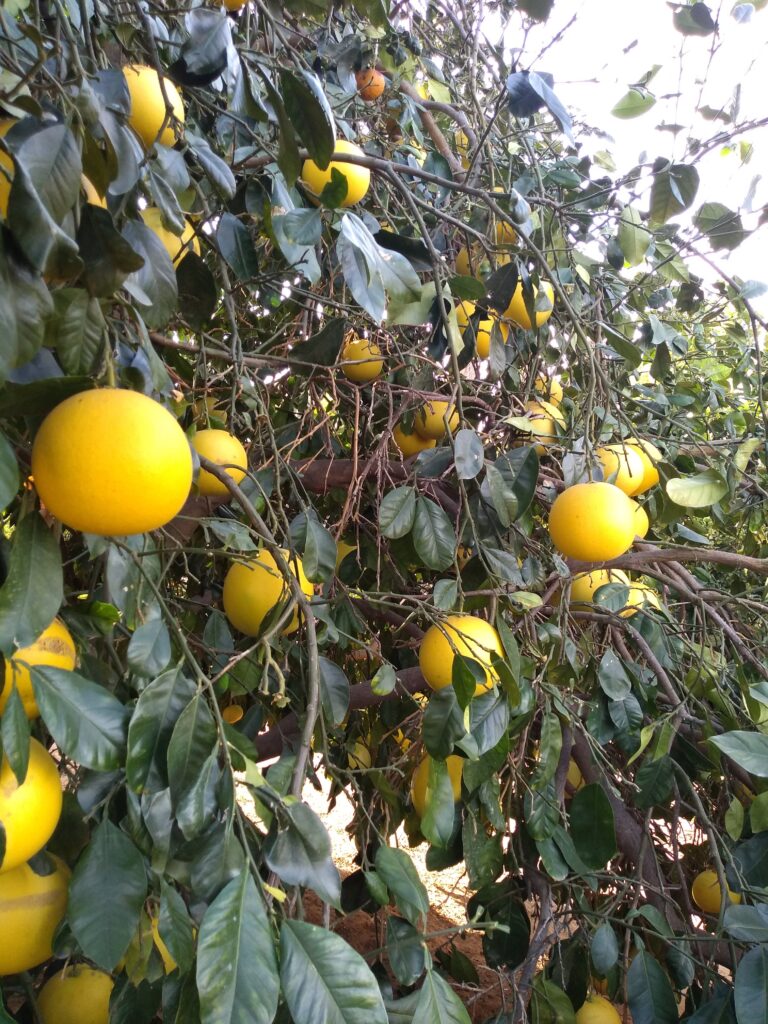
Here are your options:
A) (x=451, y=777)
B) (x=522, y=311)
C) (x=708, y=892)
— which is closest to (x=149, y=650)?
(x=451, y=777)

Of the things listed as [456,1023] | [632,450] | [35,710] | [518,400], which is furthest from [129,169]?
[632,450]

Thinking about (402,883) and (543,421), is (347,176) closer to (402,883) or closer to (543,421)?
(543,421)

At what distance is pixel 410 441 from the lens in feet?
6.07

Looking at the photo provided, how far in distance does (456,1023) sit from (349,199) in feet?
4.06

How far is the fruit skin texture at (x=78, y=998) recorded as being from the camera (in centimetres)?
101

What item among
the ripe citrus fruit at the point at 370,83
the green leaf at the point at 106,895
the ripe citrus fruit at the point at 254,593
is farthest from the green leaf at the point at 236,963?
the ripe citrus fruit at the point at 370,83

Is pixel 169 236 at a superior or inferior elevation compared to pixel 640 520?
superior

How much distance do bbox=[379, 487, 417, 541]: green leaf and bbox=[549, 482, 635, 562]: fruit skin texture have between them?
0.91 ft

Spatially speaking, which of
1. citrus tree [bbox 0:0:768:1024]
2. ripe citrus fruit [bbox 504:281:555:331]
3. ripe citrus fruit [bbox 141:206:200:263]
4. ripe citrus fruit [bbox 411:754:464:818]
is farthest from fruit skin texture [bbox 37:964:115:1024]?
ripe citrus fruit [bbox 504:281:555:331]

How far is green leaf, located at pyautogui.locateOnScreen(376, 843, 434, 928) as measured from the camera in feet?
3.05

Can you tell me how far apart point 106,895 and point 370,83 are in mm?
2266

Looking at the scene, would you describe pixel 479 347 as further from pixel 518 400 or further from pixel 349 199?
pixel 349 199

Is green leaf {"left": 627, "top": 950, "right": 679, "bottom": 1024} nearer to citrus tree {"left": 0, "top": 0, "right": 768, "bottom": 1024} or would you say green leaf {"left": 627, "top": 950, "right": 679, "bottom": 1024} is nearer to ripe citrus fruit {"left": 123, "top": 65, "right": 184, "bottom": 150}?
citrus tree {"left": 0, "top": 0, "right": 768, "bottom": 1024}

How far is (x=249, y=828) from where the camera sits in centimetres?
80
